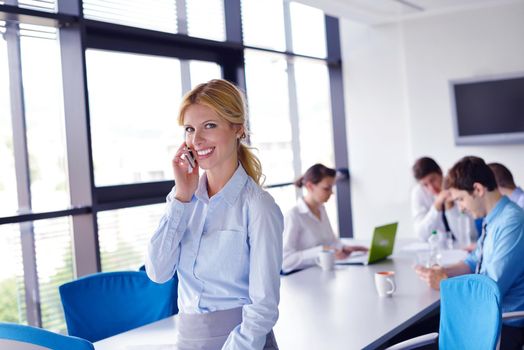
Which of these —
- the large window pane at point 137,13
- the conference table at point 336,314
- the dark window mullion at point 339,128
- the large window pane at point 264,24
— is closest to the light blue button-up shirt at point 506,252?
the conference table at point 336,314

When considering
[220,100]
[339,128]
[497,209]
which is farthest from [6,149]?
[339,128]

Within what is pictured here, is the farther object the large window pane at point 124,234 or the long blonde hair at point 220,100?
the large window pane at point 124,234

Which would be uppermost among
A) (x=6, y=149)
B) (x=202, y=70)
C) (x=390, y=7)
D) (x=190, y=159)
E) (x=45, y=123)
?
(x=390, y=7)

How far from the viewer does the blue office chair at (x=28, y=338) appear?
1727mm

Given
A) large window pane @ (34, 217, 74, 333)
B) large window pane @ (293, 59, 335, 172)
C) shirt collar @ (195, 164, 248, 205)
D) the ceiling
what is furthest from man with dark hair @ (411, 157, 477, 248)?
shirt collar @ (195, 164, 248, 205)

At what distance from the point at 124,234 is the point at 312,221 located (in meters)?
1.33

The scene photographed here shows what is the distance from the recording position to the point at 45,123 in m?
4.02

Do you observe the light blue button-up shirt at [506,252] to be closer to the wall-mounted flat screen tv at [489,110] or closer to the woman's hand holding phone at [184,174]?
the woman's hand holding phone at [184,174]

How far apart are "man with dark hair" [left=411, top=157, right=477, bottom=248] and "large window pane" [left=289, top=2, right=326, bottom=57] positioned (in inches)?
81.8

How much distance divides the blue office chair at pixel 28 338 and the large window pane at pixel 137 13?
2.78 metres

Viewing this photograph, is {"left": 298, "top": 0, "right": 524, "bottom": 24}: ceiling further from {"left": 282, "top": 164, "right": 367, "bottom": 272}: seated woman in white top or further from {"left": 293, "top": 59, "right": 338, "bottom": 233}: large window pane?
{"left": 282, "top": 164, "right": 367, "bottom": 272}: seated woman in white top

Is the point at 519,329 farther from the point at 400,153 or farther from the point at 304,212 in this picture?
the point at 400,153

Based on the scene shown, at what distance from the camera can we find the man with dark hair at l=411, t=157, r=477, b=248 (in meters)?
4.78

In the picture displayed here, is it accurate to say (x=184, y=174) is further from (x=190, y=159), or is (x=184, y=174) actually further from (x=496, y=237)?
(x=496, y=237)
